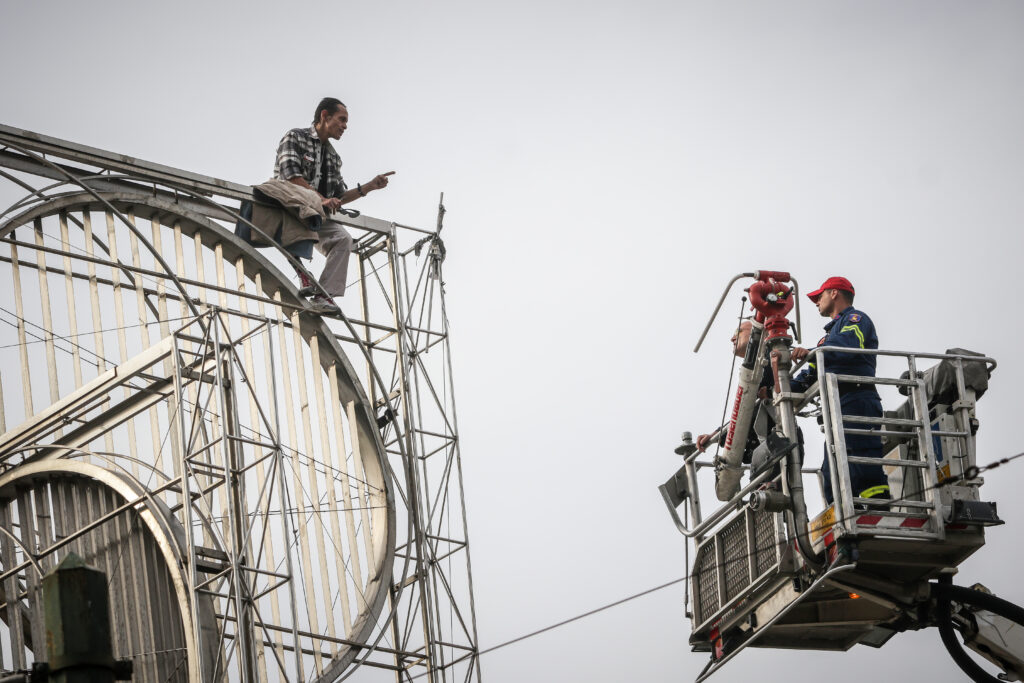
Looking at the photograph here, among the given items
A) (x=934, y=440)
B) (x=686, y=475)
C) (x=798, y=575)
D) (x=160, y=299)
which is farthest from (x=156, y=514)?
(x=934, y=440)

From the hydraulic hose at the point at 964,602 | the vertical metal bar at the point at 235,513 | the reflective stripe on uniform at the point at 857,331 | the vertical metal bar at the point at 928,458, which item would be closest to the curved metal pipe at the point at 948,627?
the hydraulic hose at the point at 964,602

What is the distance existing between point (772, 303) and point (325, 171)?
8.22 m

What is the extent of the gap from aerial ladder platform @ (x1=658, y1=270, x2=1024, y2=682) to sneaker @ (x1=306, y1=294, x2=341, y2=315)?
6352 millimetres

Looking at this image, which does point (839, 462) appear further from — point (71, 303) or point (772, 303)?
point (71, 303)

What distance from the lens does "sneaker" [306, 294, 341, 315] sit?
20.0 metres

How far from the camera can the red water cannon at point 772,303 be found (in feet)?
46.7

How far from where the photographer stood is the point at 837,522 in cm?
1309

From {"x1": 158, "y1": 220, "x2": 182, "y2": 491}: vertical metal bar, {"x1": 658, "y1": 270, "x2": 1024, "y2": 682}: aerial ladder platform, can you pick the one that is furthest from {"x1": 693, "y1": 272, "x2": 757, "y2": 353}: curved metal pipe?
{"x1": 158, "y1": 220, "x2": 182, "y2": 491}: vertical metal bar

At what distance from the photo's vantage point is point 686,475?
15250 millimetres

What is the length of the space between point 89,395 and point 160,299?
89.5 inches

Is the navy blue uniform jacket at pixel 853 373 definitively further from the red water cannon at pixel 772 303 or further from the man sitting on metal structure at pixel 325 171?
the man sitting on metal structure at pixel 325 171

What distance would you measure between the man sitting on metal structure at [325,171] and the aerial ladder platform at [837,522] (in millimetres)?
6906

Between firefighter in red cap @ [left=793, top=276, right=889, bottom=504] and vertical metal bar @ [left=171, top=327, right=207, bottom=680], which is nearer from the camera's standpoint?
firefighter in red cap @ [left=793, top=276, right=889, bottom=504]

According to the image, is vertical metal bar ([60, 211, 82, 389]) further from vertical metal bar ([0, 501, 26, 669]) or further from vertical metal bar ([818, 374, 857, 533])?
vertical metal bar ([818, 374, 857, 533])
